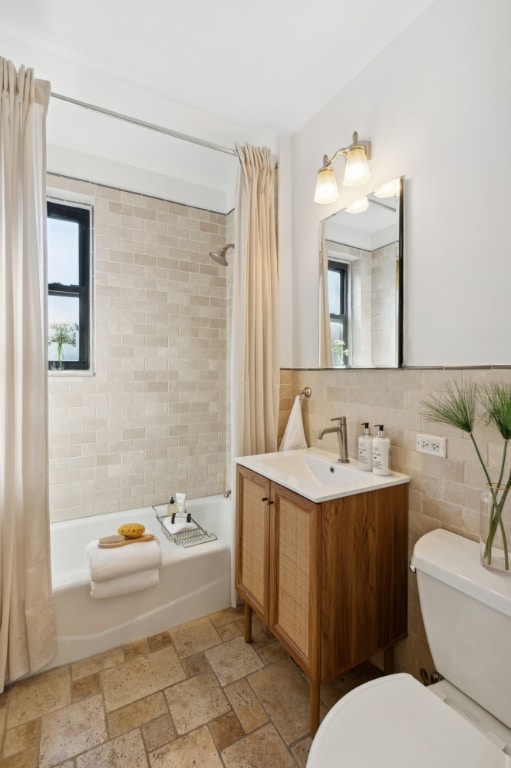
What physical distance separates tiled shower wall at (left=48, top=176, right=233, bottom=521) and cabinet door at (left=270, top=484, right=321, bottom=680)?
133 centimetres

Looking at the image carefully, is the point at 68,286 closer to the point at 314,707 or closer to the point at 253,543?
the point at 253,543

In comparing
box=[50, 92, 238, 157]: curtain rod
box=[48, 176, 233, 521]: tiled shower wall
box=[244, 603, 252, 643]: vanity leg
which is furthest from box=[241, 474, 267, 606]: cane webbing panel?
box=[50, 92, 238, 157]: curtain rod

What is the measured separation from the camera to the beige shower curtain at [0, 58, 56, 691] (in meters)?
1.52

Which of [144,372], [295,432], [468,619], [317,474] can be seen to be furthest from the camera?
[144,372]

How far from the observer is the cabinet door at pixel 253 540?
1.64 metres

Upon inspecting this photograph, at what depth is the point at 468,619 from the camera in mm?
1049

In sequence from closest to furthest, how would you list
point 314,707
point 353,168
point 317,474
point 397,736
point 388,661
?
point 397,736 < point 314,707 < point 388,661 < point 353,168 < point 317,474

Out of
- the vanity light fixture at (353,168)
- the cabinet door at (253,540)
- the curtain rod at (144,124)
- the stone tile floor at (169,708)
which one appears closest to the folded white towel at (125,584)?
the stone tile floor at (169,708)

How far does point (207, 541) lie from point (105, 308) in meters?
1.64

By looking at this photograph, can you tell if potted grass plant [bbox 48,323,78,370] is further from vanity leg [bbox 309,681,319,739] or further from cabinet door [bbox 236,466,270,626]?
vanity leg [bbox 309,681,319,739]

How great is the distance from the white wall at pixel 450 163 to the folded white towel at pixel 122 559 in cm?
153

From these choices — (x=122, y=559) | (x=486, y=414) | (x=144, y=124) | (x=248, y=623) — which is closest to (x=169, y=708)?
(x=248, y=623)

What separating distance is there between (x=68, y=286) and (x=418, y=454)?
235cm

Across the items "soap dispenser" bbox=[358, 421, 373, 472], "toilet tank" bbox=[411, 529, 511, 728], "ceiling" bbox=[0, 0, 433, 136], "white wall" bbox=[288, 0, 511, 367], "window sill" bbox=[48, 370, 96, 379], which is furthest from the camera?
"window sill" bbox=[48, 370, 96, 379]
